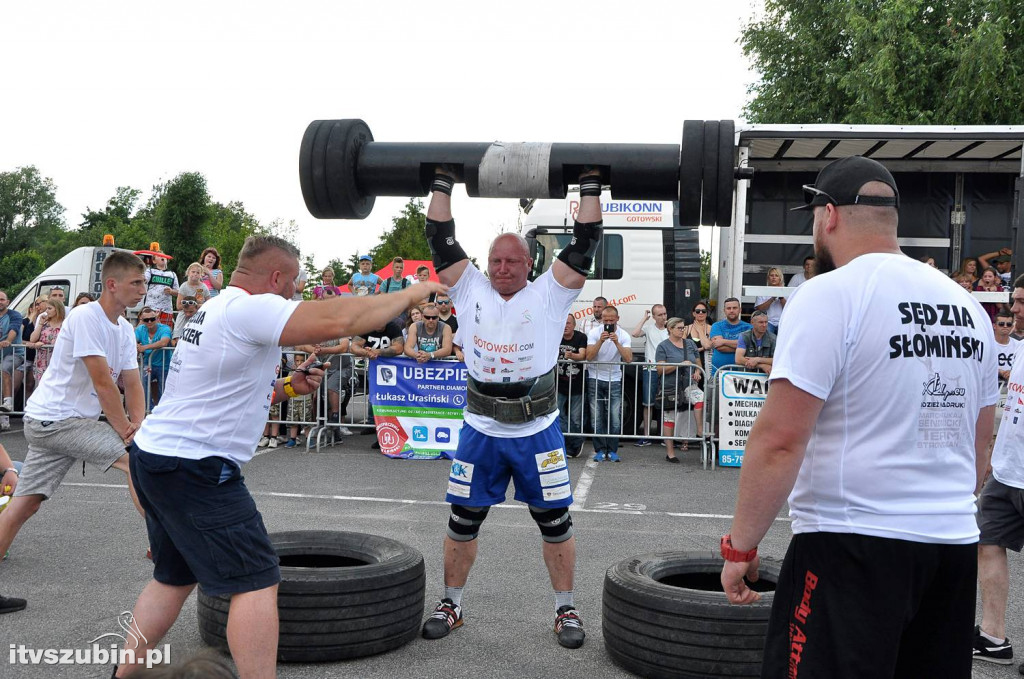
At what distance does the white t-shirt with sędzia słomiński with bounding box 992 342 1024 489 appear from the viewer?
171 inches

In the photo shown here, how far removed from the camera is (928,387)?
7.59ft

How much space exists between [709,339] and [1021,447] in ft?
21.6

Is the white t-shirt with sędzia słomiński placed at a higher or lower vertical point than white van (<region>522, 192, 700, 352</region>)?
lower

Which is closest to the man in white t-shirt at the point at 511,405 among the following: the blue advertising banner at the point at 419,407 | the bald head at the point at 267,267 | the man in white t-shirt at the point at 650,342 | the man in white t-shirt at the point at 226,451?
the bald head at the point at 267,267

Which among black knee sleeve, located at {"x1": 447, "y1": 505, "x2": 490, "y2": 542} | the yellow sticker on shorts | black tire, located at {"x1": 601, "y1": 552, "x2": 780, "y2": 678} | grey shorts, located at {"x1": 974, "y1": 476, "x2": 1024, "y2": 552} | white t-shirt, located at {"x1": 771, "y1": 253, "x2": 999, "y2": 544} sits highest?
white t-shirt, located at {"x1": 771, "y1": 253, "x2": 999, "y2": 544}

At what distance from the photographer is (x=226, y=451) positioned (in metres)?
3.32

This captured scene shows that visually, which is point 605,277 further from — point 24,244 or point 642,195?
point 24,244

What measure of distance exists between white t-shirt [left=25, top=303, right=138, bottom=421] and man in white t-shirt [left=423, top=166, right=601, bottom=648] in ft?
6.77

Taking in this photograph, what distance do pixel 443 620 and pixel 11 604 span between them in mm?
2323

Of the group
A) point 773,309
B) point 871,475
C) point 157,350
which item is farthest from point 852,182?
point 157,350

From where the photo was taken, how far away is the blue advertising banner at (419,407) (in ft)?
33.9

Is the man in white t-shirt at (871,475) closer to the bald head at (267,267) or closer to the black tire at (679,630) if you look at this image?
the black tire at (679,630)

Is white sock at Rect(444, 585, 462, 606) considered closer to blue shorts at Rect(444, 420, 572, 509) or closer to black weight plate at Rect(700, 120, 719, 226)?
blue shorts at Rect(444, 420, 572, 509)

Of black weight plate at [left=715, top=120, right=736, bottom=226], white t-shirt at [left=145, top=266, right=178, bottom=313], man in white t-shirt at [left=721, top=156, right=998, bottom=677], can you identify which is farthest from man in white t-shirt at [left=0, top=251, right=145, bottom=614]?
white t-shirt at [left=145, top=266, right=178, bottom=313]
